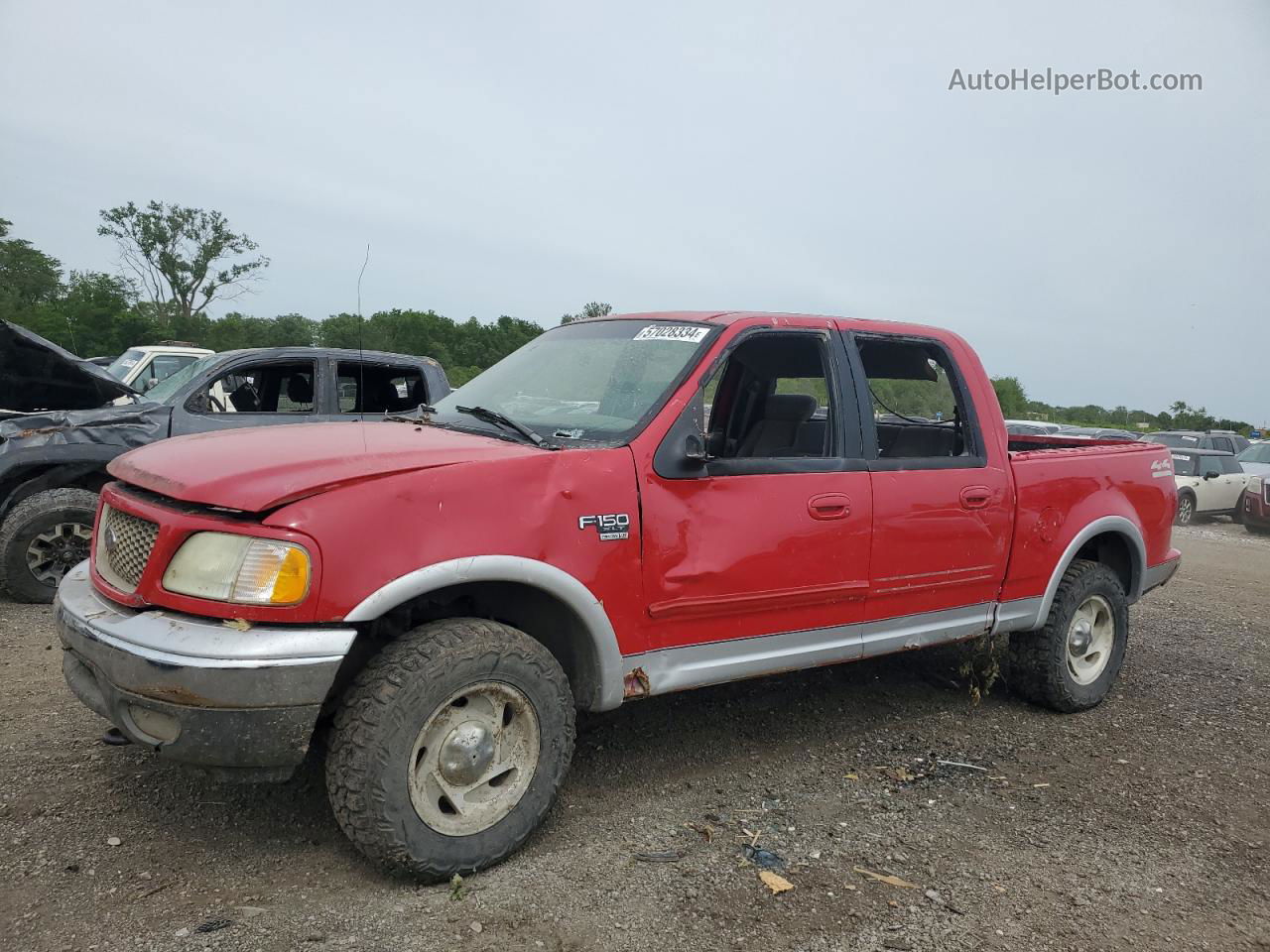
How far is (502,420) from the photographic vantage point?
3.66 m

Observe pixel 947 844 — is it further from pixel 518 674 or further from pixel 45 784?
pixel 45 784

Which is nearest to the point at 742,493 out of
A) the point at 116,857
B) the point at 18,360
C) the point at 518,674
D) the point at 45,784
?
the point at 518,674

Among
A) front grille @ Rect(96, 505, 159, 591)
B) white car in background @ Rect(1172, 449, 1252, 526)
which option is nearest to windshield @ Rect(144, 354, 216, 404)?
front grille @ Rect(96, 505, 159, 591)

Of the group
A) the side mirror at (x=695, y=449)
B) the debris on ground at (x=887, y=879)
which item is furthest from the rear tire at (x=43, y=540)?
the debris on ground at (x=887, y=879)

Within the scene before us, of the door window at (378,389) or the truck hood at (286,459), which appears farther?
the door window at (378,389)

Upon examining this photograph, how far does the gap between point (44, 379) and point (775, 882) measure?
6711 mm

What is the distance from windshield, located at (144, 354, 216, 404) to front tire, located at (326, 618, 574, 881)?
5067 millimetres

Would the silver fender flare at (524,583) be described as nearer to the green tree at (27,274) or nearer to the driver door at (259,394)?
the driver door at (259,394)

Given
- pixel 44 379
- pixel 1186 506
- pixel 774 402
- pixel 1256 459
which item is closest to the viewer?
pixel 774 402

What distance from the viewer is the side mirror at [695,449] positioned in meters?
3.49

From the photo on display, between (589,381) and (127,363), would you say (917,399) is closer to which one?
(589,381)

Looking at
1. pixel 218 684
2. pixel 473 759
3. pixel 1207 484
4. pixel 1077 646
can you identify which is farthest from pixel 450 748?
pixel 1207 484

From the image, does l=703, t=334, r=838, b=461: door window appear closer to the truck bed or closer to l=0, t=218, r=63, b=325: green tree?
the truck bed

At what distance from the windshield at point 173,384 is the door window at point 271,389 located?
233 millimetres
